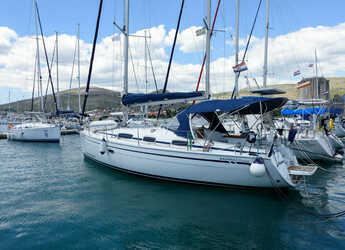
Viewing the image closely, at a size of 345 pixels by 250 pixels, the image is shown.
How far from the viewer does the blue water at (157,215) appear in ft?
18.7

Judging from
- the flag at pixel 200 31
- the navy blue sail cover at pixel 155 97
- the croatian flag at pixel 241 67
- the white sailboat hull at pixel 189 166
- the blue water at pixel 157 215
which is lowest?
the blue water at pixel 157 215

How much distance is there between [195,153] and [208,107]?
1880 mm

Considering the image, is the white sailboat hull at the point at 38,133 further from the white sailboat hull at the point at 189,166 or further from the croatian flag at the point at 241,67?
the croatian flag at the point at 241,67

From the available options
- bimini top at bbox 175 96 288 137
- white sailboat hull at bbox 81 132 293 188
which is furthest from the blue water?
bimini top at bbox 175 96 288 137

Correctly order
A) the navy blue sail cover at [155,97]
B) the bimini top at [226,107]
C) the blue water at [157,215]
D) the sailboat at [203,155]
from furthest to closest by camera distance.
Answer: the navy blue sail cover at [155,97]
the bimini top at [226,107]
the sailboat at [203,155]
the blue water at [157,215]

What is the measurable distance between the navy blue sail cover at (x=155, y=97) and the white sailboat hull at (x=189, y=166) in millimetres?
2364

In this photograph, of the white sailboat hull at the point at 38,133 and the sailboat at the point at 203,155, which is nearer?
the sailboat at the point at 203,155

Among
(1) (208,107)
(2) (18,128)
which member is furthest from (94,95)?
(1) (208,107)

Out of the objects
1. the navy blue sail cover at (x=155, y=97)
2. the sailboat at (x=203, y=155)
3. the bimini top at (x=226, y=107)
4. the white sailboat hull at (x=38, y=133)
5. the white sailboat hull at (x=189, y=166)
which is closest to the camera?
the sailboat at (x=203, y=155)

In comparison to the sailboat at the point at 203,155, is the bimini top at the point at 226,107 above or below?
above

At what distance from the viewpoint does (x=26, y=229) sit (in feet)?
20.8

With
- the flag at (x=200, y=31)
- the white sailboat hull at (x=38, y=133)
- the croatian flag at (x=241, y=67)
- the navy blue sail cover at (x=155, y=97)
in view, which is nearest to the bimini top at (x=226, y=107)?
the navy blue sail cover at (x=155, y=97)

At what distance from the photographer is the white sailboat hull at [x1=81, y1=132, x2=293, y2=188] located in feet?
26.9

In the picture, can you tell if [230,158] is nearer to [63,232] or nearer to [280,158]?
[280,158]
